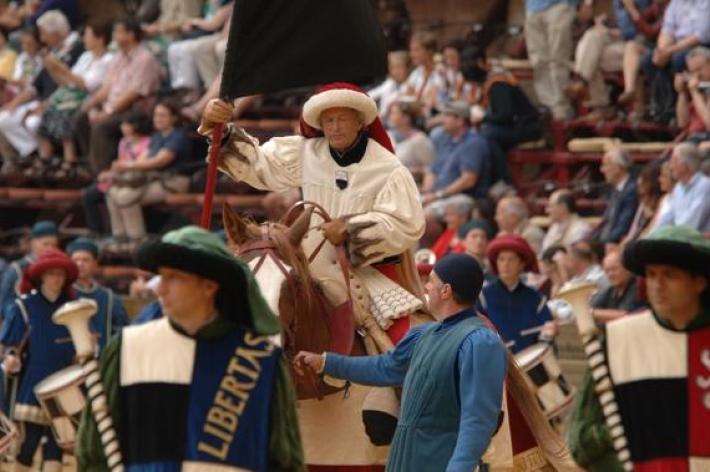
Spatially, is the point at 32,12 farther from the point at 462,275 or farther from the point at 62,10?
the point at 462,275

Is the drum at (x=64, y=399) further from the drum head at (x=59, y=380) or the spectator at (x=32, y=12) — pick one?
the spectator at (x=32, y=12)

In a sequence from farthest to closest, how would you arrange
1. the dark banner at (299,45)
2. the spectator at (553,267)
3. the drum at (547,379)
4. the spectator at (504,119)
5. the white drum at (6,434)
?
the spectator at (504,119) < the spectator at (553,267) < the drum at (547,379) < the white drum at (6,434) < the dark banner at (299,45)

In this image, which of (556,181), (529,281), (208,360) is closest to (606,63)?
(556,181)

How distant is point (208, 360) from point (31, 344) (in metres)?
7.43

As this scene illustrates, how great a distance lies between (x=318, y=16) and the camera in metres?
11.7

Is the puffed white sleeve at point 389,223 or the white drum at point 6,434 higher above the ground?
the puffed white sleeve at point 389,223

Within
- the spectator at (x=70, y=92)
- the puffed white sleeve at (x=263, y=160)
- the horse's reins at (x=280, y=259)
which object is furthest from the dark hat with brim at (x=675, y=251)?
the spectator at (x=70, y=92)

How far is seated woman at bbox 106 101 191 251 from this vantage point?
21.4 meters

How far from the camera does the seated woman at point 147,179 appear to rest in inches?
842

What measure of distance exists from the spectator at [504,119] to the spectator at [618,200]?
180 centimetres

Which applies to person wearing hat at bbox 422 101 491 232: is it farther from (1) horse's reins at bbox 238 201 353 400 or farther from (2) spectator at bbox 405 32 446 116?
(1) horse's reins at bbox 238 201 353 400

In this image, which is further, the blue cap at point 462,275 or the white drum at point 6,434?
the white drum at point 6,434

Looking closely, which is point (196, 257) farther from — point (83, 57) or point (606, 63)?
point (83, 57)

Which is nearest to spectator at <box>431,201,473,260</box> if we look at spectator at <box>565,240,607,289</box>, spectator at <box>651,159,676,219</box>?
spectator at <box>565,240,607,289</box>
